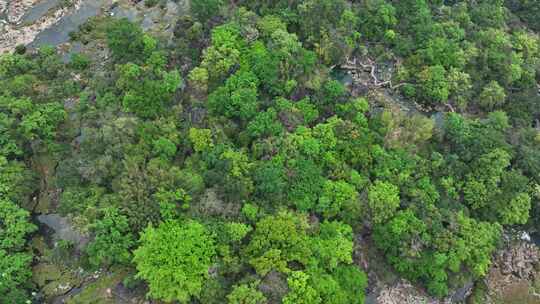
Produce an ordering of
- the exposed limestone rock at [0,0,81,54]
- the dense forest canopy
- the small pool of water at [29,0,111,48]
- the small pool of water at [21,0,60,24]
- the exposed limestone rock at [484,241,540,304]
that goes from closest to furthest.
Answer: the dense forest canopy
the exposed limestone rock at [484,241,540,304]
the exposed limestone rock at [0,0,81,54]
the small pool of water at [29,0,111,48]
the small pool of water at [21,0,60,24]

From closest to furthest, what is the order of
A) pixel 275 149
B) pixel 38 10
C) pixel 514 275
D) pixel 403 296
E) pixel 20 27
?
1. pixel 403 296
2. pixel 275 149
3. pixel 514 275
4. pixel 20 27
5. pixel 38 10

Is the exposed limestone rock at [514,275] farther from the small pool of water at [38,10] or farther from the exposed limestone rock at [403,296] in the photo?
the small pool of water at [38,10]

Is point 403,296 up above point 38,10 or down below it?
below

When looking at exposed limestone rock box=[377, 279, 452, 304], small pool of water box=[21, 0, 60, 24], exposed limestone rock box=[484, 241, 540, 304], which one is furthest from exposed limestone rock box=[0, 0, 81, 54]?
exposed limestone rock box=[484, 241, 540, 304]

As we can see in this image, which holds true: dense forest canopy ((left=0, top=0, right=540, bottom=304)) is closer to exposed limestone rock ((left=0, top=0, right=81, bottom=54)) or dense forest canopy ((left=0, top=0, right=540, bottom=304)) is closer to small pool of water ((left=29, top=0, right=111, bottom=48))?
small pool of water ((left=29, top=0, right=111, bottom=48))

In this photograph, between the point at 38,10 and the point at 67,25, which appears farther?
the point at 38,10

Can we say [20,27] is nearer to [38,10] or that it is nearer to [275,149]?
[38,10]

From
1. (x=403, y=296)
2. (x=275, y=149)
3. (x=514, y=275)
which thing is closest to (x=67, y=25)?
(x=275, y=149)

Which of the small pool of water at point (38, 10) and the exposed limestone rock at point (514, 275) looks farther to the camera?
the small pool of water at point (38, 10)

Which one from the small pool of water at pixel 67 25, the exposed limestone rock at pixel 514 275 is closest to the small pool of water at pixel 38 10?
the small pool of water at pixel 67 25
